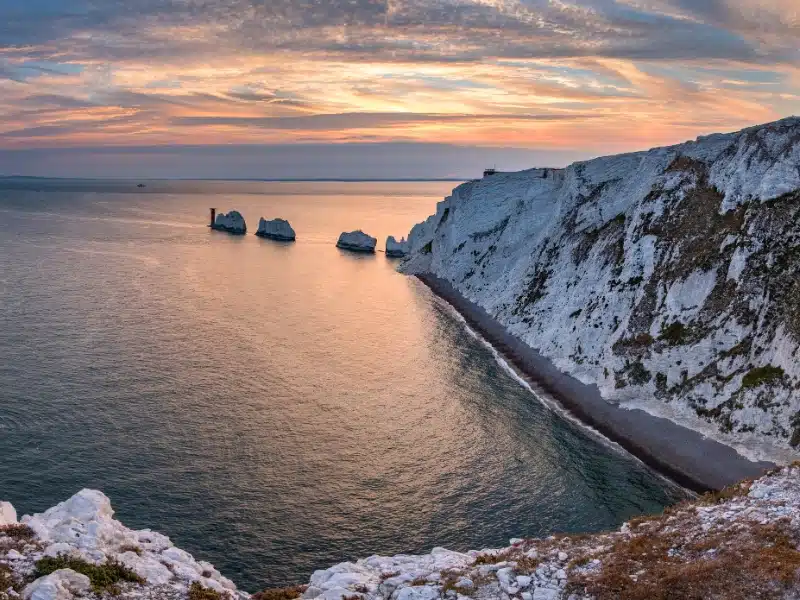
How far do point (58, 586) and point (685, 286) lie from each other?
5337 cm

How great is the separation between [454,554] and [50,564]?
1602 cm

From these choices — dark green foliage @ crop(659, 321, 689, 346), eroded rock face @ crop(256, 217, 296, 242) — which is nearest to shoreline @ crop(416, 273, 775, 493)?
dark green foliage @ crop(659, 321, 689, 346)

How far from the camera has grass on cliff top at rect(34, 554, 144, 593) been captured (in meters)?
19.9

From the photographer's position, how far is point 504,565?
22984 millimetres

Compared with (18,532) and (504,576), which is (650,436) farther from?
(18,532)

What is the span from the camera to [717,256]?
56.8 m

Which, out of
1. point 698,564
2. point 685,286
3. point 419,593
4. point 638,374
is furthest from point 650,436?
point 419,593

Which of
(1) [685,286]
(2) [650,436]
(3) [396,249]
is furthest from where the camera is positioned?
(3) [396,249]

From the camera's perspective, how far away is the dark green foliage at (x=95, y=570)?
19.9 metres

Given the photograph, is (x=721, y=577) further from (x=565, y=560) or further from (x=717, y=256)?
(x=717, y=256)

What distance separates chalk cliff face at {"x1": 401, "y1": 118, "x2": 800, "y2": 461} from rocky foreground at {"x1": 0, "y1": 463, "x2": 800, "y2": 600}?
22939 millimetres

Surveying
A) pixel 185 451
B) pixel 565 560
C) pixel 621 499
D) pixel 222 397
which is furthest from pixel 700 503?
pixel 222 397

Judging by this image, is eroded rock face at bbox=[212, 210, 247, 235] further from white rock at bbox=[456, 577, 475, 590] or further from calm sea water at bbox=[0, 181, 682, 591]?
white rock at bbox=[456, 577, 475, 590]

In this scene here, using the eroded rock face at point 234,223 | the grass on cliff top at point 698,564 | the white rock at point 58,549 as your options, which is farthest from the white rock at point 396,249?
the white rock at point 58,549
